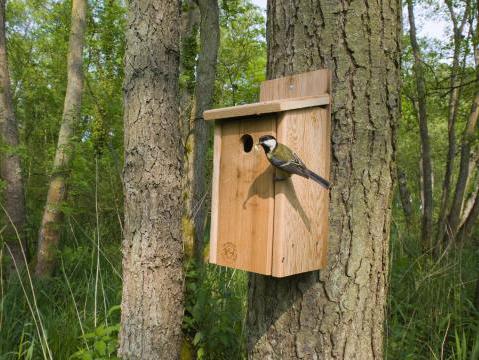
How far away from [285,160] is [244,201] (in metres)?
0.34

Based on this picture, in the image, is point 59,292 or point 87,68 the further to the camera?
point 87,68

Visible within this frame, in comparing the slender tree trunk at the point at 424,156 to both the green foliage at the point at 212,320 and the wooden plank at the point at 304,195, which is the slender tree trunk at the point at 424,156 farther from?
the wooden plank at the point at 304,195

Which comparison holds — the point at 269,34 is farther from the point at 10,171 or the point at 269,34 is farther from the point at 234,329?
the point at 10,171

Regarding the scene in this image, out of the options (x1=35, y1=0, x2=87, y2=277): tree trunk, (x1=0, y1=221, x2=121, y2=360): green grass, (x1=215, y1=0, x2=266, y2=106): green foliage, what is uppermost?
(x1=215, y1=0, x2=266, y2=106): green foliage

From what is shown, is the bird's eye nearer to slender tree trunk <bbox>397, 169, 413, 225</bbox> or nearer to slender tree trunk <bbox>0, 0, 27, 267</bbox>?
slender tree trunk <bbox>0, 0, 27, 267</bbox>

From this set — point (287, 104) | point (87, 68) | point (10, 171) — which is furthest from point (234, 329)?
point (87, 68)

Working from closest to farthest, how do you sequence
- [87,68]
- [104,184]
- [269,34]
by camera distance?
[269,34]
[104,184]
[87,68]

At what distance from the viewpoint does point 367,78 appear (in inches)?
68.7

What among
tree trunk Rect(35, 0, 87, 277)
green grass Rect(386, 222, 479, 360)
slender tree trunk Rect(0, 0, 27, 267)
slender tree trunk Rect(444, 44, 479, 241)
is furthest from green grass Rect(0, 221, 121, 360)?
slender tree trunk Rect(444, 44, 479, 241)

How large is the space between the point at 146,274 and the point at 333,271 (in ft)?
5.11

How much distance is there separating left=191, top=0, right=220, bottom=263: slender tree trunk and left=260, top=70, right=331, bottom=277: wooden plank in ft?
8.82

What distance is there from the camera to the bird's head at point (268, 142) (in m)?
1.62

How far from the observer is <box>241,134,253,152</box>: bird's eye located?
1861 mm

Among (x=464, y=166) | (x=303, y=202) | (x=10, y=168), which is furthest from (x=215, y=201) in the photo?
(x=464, y=166)
